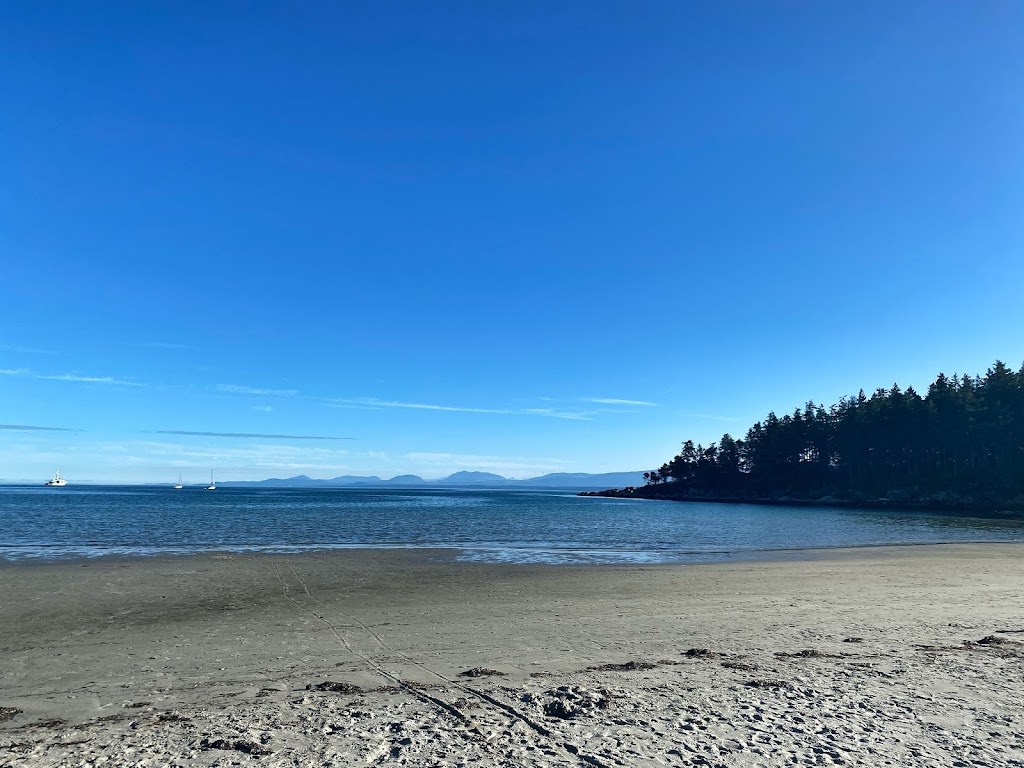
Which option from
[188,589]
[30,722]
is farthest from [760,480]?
[30,722]

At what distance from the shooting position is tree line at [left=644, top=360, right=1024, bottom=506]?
8350 cm

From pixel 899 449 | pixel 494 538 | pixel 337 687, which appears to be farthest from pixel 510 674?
pixel 899 449

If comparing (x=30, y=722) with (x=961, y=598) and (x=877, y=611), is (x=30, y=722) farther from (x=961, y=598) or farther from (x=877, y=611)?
(x=961, y=598)

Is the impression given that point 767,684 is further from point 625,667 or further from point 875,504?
point 875,504

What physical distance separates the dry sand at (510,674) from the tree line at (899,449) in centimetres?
8342

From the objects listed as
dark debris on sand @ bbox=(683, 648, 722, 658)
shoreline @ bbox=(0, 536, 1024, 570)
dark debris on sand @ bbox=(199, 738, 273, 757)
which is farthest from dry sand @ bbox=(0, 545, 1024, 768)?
shoreline @ bbox=(0, 536, 1024, 570)

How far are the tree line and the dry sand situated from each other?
83424mm

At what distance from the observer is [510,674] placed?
9.60 m

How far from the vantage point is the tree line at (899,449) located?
8350cm

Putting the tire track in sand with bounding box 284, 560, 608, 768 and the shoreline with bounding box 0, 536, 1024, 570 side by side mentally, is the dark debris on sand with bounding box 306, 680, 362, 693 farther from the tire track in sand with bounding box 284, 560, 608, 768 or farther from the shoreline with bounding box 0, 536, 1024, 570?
the shoreline with bounding box 0, 536, 1024, 570

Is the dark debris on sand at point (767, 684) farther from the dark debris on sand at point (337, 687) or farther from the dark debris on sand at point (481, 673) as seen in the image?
the dark debris on sand at point (337, 687)

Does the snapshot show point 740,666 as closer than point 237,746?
No

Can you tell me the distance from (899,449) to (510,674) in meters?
113

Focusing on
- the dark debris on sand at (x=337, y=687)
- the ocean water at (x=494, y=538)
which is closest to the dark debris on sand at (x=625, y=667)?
the dark debris on sand at (x=337, y=687)
